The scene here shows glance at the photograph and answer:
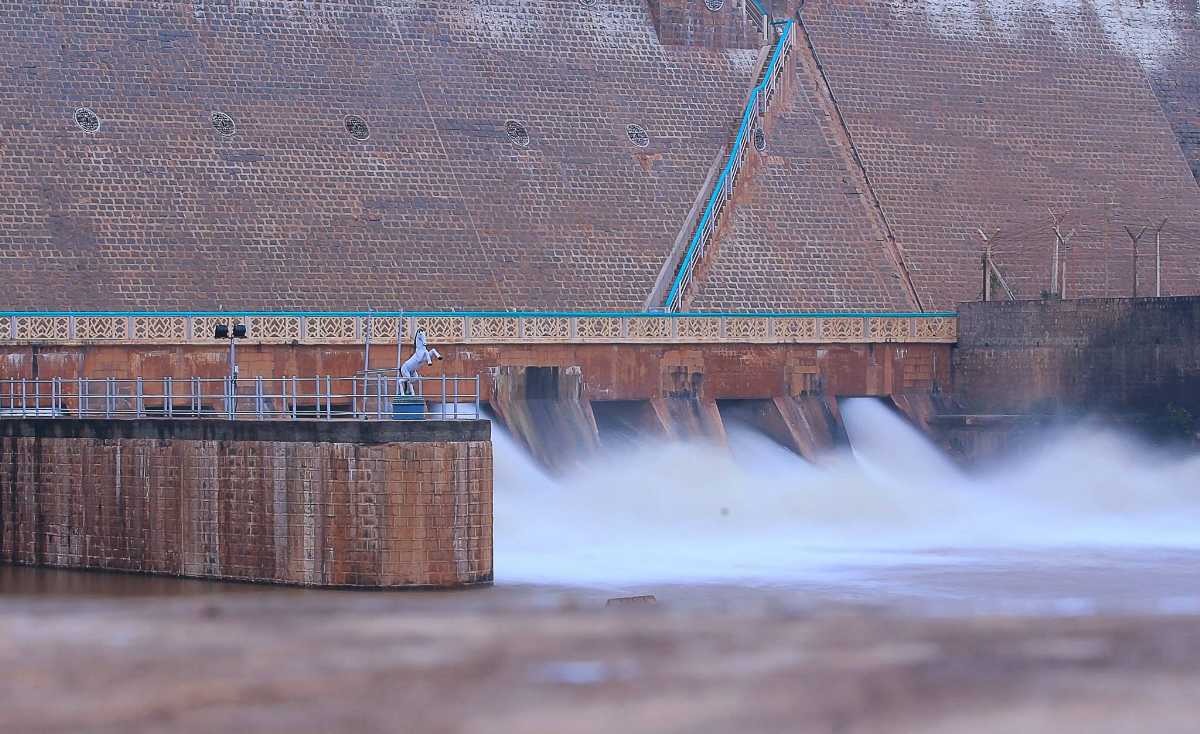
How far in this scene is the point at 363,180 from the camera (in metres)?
49.7

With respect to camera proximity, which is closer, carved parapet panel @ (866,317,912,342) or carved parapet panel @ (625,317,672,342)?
carved parapet panel @ (625,317,672,342)

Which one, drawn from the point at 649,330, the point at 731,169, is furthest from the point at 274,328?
the point at 731,169

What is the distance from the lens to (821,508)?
41.6 metres

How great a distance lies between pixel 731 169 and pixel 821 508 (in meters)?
13.5

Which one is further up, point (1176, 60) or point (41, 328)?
point (1176, 60)

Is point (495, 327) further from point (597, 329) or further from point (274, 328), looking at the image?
point (274, 328)

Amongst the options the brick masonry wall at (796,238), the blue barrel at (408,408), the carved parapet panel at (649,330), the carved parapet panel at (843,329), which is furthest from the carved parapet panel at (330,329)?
the blue barrel at (408,408)

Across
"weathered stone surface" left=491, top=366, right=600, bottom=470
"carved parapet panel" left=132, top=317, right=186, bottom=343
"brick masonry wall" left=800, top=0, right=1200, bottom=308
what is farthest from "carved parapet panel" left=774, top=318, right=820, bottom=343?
"carved parapet panel" left=132, top=317, right=186, bottom=343

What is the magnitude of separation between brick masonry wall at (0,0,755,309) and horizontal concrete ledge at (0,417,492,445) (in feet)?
41.5

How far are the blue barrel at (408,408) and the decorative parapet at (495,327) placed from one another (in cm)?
1056

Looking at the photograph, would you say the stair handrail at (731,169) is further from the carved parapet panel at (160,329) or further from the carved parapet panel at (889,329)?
the carved parapet panel at (160,329)

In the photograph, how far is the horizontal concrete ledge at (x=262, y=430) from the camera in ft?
93.0

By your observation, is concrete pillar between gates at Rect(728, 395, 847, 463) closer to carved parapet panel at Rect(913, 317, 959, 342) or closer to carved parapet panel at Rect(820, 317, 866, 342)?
carved parapet panel at Rect(820, 317, 866, 342)

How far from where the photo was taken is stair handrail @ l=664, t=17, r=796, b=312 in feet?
166
